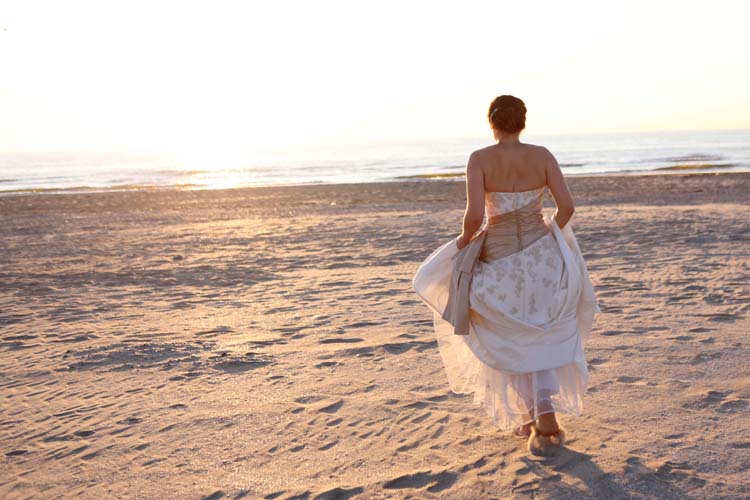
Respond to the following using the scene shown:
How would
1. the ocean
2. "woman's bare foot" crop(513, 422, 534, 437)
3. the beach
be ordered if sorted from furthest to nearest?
the ocean → "woman's bare foot" crop(513, 422, 534, 437) → the beach

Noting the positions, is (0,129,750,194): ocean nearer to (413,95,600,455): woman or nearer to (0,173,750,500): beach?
(0,173,750,500): beach

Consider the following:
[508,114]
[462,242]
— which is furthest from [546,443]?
[508,114]

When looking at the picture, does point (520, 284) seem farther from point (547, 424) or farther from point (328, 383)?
point (328, 383)

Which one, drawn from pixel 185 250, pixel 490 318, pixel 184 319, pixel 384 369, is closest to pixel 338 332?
pixel 384 369

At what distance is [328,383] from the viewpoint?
5352 millimetres

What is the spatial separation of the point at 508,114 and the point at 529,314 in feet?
3.40

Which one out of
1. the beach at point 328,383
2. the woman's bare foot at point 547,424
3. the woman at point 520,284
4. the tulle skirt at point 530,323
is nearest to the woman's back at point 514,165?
the woman at point 520,284

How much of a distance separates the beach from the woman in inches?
13.1

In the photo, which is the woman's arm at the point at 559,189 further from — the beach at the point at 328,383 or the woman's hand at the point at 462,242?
the beach at the point at 328,383

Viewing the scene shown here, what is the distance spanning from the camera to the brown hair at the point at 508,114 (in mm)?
3893

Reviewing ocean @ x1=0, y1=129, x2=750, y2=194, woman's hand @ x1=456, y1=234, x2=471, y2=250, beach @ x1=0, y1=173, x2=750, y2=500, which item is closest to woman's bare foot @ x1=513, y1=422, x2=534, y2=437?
beach @ x1=0, y1=173, x2=750, y2=500

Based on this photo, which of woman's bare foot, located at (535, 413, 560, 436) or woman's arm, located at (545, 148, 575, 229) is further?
woman's bare foot, located at (535, 413, 560, 436)

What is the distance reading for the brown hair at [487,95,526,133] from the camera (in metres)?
3.89

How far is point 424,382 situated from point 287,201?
59.8ft
